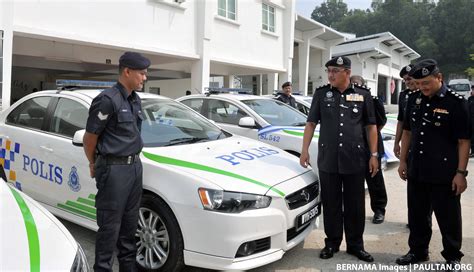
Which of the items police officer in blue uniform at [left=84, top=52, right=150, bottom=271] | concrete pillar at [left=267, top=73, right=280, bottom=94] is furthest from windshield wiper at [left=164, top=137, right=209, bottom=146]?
concrete pillar at [left=267, top=73, right=280, bottom=94]

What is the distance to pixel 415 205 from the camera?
347 cm

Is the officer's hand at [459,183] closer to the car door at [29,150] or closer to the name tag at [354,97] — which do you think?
the name tag at [354,97]

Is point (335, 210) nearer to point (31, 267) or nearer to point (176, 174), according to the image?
point (176, 174)

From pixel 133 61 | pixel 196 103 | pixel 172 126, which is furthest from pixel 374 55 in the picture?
pixel 133 61

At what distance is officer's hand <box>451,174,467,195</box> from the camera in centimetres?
310

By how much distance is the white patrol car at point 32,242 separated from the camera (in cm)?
170

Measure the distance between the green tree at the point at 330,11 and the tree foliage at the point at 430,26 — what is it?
1165cm

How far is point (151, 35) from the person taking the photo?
11180 millimetres

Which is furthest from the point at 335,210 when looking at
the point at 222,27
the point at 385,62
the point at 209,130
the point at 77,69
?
the point at 385,62

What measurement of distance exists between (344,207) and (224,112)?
3.00m

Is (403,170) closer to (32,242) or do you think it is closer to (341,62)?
(341,62)

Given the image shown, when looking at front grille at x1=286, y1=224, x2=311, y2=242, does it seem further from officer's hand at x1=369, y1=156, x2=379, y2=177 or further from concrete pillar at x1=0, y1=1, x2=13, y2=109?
concrete pillar at x1=0, y1=1, x2=13, y2=109

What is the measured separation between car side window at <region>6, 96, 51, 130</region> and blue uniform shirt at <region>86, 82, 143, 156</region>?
174cm

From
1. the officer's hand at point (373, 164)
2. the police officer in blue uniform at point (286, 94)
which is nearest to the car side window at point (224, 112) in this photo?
the police officer in blue uniform at point (286, 94)
